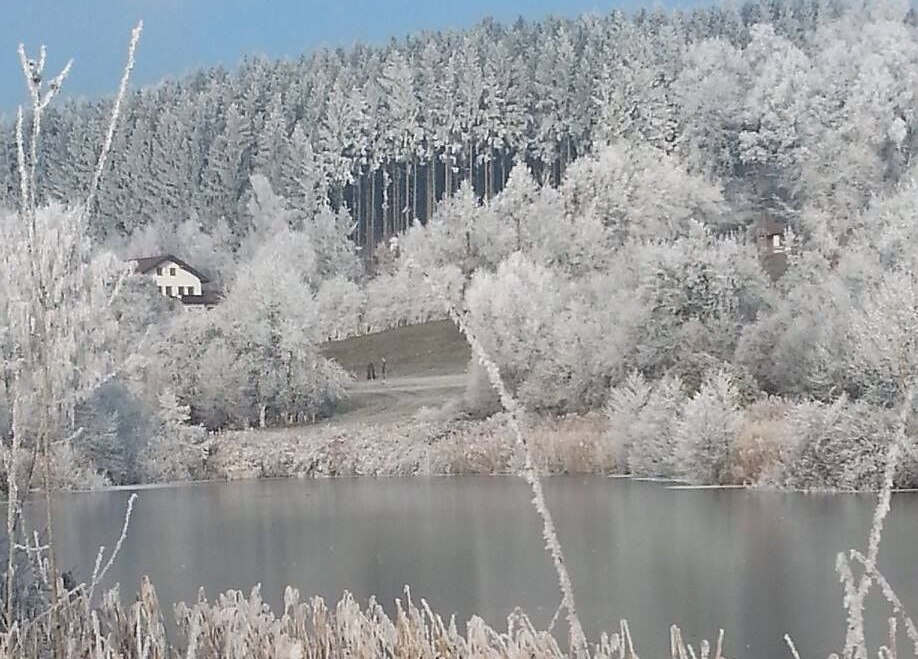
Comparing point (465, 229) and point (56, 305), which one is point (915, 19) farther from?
point (56, 305)

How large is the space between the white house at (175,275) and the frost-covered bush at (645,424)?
2576 cm

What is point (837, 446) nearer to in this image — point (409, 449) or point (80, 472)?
point (409, 449)

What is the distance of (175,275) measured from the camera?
152 ft

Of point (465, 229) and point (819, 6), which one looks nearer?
point (465, 229)

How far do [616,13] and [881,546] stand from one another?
1974 inches

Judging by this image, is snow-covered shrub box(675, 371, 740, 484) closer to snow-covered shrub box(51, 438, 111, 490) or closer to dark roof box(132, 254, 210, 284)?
snow-covered shrub box(51, 438, 111, 490)

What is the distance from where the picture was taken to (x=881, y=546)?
12.6 m

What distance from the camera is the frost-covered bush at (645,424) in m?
20.5

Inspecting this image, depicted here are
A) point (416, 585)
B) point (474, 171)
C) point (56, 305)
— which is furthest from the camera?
point (474, 171)

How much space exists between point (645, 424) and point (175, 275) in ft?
93.6

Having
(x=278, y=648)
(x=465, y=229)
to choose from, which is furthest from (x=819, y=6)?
(x=278, y=648)

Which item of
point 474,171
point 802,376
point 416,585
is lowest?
point 416,585

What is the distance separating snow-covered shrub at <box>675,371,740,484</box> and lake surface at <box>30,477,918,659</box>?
77 cm

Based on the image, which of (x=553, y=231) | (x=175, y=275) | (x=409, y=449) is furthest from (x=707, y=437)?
(x=175, y=275)
